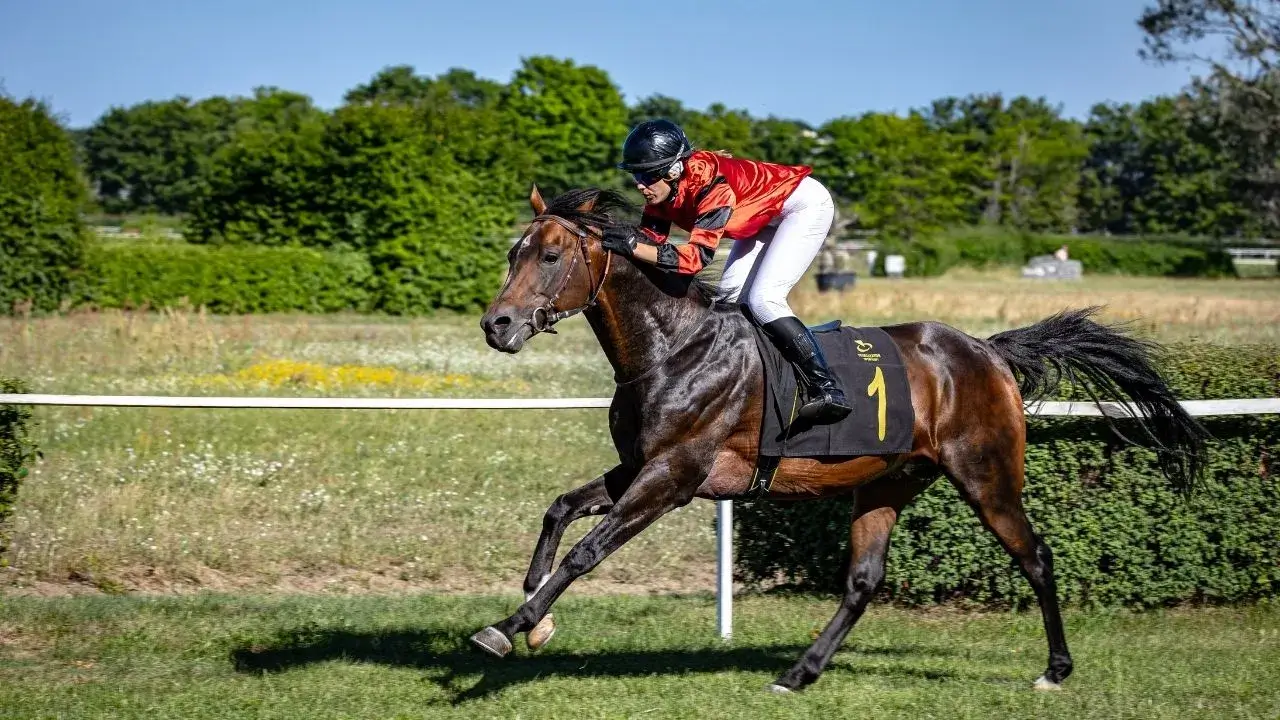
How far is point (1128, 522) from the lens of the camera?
7.57 meters

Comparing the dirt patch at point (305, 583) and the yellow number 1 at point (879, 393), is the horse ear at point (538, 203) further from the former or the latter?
the dirt patch at point (305, 583)

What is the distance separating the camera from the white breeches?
582 centimetres

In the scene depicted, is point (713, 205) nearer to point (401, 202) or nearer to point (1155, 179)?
point (401, 202)

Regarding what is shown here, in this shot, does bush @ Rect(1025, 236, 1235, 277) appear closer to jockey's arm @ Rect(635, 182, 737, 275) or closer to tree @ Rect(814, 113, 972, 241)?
tree @ Rect(814, 113, 972, 241)

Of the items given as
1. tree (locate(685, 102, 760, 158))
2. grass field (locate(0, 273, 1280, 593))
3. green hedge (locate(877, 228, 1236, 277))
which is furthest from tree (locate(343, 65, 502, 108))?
grass field (locate(0, 273, 1280, 593))

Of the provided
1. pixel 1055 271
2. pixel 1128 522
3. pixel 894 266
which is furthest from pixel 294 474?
pixel 1055 271

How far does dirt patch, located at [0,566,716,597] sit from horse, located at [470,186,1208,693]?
2.82 meters

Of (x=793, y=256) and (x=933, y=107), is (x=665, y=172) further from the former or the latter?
(x=933, y=107)

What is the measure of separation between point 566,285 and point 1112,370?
3.14 m

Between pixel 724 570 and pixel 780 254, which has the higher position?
pixel 780 254

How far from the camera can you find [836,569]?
796cm

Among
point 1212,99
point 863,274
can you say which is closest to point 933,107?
point 1212,99

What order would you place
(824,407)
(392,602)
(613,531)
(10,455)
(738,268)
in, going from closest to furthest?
(613,531), (824,407), (738,268), (10,455), (392,602)

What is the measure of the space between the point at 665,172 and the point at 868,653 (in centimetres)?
301
